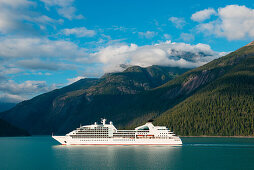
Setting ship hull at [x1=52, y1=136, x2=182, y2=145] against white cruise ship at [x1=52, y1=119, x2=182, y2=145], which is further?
white cruise ship at [x1=52, y1=119, x2=182, y2=145]

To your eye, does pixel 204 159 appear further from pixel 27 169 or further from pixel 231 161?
pixel 27 169

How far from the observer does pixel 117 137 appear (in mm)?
176125

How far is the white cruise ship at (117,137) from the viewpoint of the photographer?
17475 cm

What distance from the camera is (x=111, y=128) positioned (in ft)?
579

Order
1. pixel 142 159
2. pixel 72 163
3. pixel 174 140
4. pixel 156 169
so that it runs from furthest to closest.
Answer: pixel 174 140, pixel 142 159, pixel 72 163, pixel 156 169

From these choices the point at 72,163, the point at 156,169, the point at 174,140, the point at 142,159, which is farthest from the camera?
the point at 174,140

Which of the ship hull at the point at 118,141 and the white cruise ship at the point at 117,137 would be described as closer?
the ship hull at the point at 118,141

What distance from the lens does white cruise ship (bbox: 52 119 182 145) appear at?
175 metres

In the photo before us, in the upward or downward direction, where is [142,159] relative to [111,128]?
downward

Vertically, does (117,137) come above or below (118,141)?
above

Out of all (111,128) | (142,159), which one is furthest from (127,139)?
(142,159)

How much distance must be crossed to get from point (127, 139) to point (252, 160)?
272ft

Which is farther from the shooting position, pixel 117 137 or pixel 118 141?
pixel 117 137

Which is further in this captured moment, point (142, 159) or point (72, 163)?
point (142, 159)
